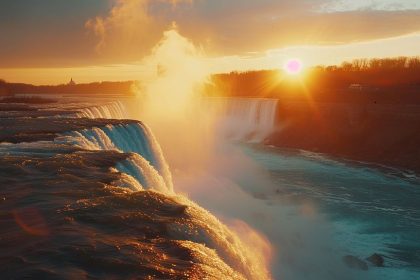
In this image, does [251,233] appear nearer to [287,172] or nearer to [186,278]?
[186,278]

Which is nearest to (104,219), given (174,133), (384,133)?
(384,133)

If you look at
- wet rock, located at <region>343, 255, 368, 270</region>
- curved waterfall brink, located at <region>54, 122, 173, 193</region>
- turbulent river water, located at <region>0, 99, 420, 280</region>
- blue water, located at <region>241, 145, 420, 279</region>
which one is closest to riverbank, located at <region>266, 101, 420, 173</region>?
blue water, located at <region>241, 145, 420, 279</region>

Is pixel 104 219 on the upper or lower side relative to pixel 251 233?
upper

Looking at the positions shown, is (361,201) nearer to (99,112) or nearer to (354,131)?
(99,112)

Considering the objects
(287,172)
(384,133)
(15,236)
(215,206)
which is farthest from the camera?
(384,133)

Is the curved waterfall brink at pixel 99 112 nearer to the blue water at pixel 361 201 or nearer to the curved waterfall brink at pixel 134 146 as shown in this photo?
the curved waterfall brink at pixel 134 146

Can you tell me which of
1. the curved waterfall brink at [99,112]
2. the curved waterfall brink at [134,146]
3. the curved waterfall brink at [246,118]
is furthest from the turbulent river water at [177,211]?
the curved waterfall brink at [246,118]
